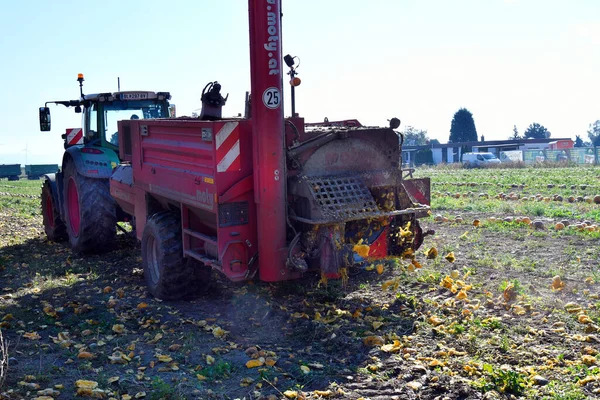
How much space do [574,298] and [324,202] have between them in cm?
295

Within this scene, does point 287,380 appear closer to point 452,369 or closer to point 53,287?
point 452,369

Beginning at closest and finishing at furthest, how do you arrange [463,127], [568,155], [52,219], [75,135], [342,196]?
[342,196], [75,135], [52,219], [568,155], [463,127]

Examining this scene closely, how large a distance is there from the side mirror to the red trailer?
455 cm

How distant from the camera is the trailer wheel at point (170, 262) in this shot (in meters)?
7.20

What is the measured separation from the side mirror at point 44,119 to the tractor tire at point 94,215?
1.15 metres

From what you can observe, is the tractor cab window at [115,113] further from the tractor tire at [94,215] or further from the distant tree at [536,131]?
the distant tree at [536,131]

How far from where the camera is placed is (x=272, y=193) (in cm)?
618

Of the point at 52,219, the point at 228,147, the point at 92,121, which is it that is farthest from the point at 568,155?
the point at 228,147

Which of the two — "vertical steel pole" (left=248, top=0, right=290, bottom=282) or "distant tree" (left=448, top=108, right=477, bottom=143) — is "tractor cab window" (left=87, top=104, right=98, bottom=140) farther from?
"distant tree" (left=448, top=108, right=477, bottom=143)

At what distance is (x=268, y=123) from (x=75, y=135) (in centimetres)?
618

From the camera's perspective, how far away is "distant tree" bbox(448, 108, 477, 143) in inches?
2852

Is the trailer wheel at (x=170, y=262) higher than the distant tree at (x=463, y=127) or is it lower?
lower

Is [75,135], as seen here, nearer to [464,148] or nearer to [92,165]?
[92,165]

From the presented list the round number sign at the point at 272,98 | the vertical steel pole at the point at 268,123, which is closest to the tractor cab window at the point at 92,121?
the vertical steel pole at the point at 268,123
